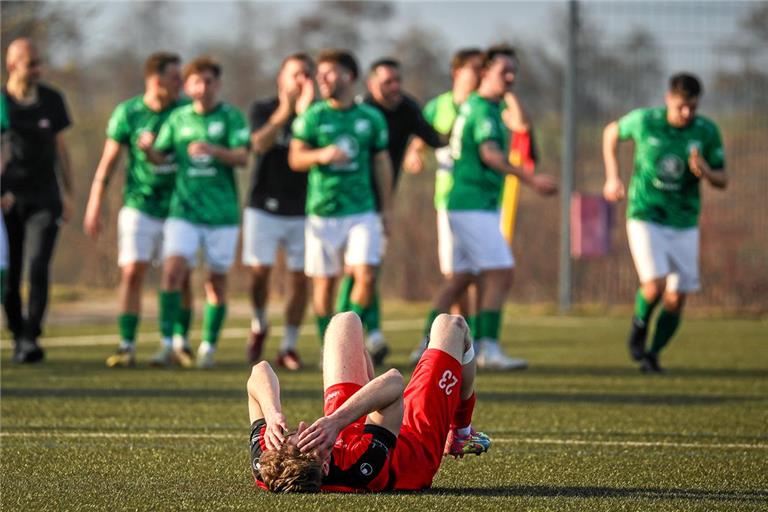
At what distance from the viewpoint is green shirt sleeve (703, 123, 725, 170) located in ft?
37.6

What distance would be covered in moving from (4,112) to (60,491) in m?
6.31

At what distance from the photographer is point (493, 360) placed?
11562 mm

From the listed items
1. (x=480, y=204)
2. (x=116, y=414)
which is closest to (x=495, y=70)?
(x=480, y=204)

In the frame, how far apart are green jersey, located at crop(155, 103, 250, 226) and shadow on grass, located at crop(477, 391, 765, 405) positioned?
2794 mm

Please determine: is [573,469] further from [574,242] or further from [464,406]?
[574,242]

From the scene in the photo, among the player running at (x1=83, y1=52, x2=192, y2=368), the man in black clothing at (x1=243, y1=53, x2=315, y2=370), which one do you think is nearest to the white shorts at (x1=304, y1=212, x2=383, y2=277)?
the man in black clothing at (x1=243, y1=53, x2=315, y2=370)

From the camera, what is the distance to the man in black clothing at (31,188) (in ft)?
37.9

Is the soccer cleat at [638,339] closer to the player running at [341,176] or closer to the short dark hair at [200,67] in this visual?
the player running at [341,176]

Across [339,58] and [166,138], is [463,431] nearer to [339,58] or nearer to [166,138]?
[339,58]

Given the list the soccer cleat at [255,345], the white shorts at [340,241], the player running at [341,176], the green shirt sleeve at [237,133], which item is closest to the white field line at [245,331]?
the soccer cleat at [255,345]

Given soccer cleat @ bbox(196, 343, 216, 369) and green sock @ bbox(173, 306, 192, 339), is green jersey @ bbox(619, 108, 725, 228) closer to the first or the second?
soccer cleat @ bbox(196, 343, 216, 369)

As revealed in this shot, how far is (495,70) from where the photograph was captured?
1161 cm

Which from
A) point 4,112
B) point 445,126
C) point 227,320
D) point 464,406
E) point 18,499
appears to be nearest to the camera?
point 18,499

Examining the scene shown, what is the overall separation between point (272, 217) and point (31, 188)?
1828mm
